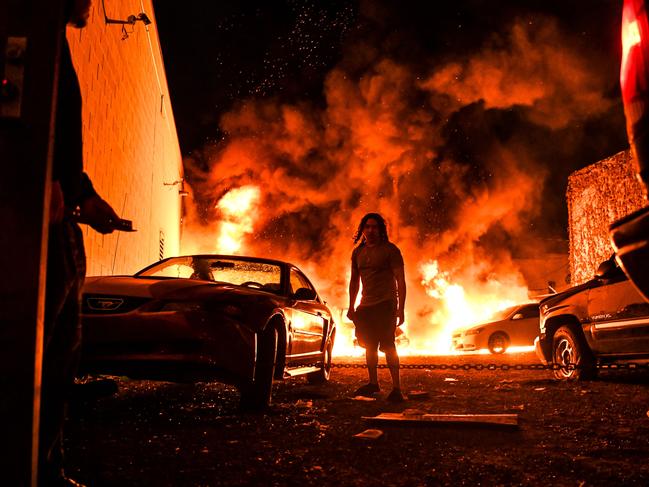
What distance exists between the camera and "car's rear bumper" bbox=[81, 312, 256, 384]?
3959 mm

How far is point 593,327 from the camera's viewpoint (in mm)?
6609

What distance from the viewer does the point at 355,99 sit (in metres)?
23.8

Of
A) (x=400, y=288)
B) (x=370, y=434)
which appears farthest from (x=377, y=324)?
(x=370, y=434)

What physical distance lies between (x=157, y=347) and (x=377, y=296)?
273 cm

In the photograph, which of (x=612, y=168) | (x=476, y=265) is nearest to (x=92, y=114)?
(x=612, y=168)

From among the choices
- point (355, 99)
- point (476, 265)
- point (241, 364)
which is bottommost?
point (241, 364)

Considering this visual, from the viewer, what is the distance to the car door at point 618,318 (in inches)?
236

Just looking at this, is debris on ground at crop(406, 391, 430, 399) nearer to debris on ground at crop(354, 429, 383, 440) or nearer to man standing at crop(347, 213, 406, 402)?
man standing at crop(347, 213, 406, 402)

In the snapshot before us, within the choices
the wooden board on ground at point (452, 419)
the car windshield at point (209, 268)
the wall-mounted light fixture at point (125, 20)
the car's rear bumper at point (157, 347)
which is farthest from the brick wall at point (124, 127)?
the wooden board on ground at point (452, 419)

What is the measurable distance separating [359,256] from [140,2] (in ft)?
23.6

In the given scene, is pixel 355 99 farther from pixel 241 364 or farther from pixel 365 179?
pixel 241 364

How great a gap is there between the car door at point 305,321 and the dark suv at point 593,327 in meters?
3.14

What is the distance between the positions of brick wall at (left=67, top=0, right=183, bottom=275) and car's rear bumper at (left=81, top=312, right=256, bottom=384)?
10.2ft

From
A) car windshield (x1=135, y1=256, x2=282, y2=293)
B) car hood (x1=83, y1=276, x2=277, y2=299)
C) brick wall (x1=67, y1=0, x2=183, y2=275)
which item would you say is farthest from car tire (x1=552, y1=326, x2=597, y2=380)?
brick wall (x1=67, y1=0, x2=183, y2=275)
